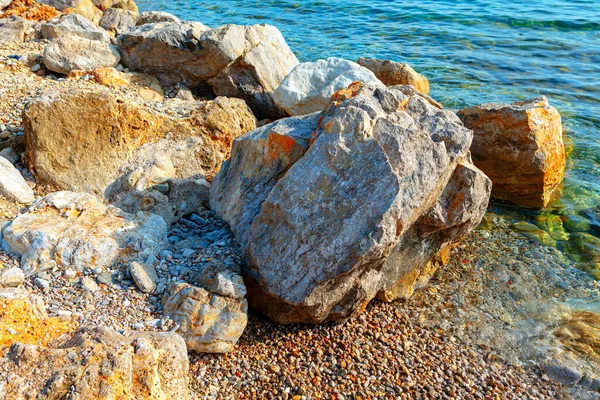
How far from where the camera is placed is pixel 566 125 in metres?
12.7

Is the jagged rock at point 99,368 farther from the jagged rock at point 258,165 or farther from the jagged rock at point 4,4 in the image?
the jagged rock at point 4,4

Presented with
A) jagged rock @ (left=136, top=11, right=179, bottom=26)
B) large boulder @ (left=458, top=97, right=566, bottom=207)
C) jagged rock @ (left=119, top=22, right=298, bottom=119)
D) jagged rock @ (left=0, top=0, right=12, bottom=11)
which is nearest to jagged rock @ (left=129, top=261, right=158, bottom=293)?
jagged rock @ (left=119, top=22, right=298, bottom=119)

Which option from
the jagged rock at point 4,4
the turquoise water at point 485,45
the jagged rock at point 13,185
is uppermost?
the jagged rock at point 4,4

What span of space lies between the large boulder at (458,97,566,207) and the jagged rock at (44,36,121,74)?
7682mm

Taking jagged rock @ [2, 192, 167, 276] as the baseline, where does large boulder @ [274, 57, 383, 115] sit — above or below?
above

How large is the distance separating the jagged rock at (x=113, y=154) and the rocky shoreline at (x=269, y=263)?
0.03 m

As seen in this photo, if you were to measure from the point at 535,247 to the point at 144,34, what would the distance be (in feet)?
29.7

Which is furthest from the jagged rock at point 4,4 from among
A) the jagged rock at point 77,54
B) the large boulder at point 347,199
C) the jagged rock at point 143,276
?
the jagged rock at point 143,276

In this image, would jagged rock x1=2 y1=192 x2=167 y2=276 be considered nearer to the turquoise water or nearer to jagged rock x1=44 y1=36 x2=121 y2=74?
jagged rock x1=44 y1=36 x2=121 y2=74

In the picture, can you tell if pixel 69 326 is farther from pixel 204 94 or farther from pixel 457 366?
pixel 204 94

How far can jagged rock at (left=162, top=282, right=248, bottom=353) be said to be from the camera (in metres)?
5.57

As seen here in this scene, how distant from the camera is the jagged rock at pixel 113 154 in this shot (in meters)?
7.16

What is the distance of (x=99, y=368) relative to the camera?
13.4 feet

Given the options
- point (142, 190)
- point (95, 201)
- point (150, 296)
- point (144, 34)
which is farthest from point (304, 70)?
point (150, 296)
